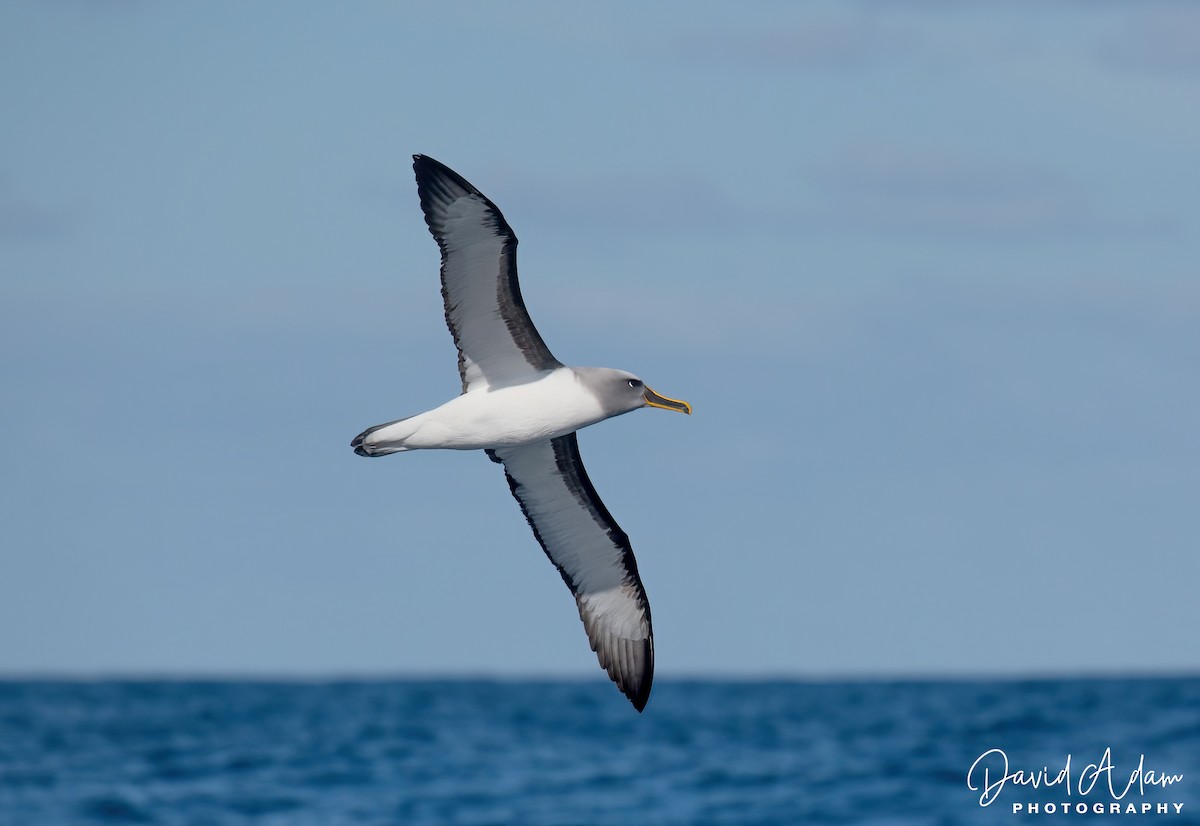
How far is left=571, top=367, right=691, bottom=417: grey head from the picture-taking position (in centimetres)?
1717

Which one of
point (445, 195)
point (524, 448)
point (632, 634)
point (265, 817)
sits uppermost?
point (445, 195)

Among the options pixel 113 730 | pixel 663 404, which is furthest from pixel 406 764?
pixel 663 404

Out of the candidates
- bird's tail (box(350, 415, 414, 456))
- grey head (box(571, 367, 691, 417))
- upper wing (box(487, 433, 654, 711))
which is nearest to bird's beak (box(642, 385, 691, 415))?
grey head (box(571, 367, 691, 417))

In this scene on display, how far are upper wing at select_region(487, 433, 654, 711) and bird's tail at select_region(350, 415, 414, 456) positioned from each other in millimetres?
1768

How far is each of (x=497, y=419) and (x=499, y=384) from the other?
1.67ft

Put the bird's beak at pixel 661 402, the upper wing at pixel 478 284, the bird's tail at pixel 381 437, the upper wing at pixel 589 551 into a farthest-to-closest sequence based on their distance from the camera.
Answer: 1. the upper wing at pixel 589 551
2. the bird's beak at pixel 661 402
3. the bird's tail at pixel 381 437
4. the upper wing at pixel 478 284

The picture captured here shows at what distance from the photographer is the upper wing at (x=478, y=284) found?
16.3 metres

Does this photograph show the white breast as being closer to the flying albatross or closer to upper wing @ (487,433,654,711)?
the flying albatross

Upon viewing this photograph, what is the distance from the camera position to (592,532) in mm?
19172

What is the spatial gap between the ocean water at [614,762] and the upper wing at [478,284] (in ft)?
54.4

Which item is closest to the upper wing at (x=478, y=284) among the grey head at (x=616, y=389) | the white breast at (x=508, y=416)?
the white breast at (x=508, y=416)

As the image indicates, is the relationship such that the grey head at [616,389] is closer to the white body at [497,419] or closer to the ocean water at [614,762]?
the white body at [497,419]

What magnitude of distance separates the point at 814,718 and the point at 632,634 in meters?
40.8

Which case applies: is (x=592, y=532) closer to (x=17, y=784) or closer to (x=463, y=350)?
(x=463, y=350)
